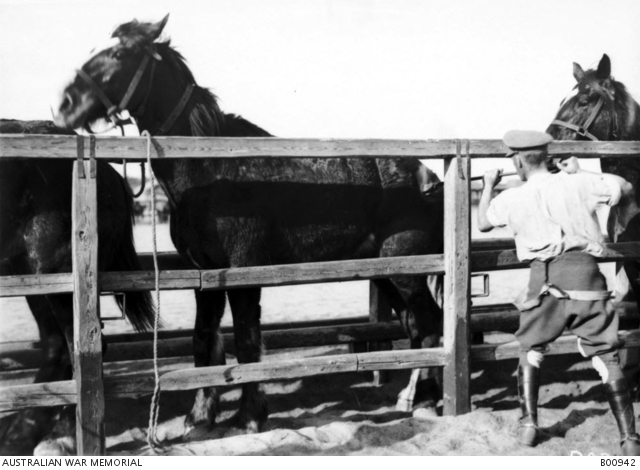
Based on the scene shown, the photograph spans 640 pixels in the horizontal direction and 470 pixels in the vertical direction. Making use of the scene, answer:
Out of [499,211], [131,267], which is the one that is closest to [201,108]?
[131,267]

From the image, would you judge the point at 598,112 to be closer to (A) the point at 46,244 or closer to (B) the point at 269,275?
(B) the point at 269,275

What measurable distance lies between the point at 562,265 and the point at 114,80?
3383 millimetres

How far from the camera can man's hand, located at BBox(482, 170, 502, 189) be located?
4250 mm

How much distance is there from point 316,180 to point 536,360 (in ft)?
6.88

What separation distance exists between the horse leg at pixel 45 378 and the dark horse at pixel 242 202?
0.94 metres

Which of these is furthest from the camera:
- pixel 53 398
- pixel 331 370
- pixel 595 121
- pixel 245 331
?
pixel 595 121

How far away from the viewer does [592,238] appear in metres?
3.98

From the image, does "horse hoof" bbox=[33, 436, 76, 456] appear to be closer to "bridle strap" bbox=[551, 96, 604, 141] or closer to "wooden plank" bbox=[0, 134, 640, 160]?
"wooden plank" bbox=[0, 134, 640, 160]

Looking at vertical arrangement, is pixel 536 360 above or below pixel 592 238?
below

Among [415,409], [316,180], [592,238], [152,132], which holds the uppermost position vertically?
[152,132]

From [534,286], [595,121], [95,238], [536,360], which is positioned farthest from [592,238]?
[95,238]

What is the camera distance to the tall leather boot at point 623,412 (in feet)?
12.6

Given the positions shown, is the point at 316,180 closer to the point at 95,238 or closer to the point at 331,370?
the point at 331,370

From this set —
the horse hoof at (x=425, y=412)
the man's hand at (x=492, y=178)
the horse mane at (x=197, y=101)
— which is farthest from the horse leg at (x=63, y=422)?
the man's hand at (x=492, y=178)
